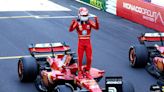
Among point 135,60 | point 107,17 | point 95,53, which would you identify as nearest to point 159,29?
point 107,17

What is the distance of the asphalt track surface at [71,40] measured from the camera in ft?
45.7

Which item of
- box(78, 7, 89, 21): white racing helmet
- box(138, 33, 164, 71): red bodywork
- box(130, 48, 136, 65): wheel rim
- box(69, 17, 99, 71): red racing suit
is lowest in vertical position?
box(130, 48, 136, 65): wheel rim

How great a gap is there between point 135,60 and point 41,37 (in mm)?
5966

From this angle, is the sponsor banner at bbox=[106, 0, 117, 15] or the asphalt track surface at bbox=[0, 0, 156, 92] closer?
the asphalt track surface at bbox=[0, 0, 156, 92]

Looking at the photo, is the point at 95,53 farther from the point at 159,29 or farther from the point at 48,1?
the point at 48,1

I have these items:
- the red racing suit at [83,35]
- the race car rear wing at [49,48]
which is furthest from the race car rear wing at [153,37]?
the red racing suit at [83,35]

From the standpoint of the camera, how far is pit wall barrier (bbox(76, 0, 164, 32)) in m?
22.5

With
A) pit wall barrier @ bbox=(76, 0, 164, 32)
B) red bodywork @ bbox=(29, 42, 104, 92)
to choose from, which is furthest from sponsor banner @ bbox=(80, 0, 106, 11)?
red bodywork @ bbox=(29, 42, 104, 92)

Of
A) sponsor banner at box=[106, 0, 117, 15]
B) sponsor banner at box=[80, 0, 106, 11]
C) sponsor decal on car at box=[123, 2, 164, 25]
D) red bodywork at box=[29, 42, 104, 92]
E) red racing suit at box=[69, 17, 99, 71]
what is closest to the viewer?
red bodywork at box=[29, 42, 104, 92]

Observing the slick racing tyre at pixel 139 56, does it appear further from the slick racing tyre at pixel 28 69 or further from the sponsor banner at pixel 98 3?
the sponsor banner at pixel 98 3

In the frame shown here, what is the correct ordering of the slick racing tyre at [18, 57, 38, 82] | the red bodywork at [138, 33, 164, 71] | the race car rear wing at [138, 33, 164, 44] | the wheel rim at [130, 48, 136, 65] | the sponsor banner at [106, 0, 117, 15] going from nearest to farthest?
1. the slick racing tyre at [18, 57, 38, 82]
2. the red bodywork at [138, 33, 164, 71]
3. the wheel rim at [130, 48, 136, 65]
4. the race car rear wing at [138, 33, 164, 44]
5. the sponsor banner at [106, 0, 117, 15]

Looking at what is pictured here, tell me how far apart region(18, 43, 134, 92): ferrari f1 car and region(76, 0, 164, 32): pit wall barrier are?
983cm

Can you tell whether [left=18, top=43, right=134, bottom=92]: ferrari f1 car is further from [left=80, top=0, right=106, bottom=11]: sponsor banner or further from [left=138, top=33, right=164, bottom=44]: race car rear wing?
[left=80, top=0, right=106, bottom=11]: sponsor banner

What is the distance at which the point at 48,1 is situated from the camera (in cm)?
3103
